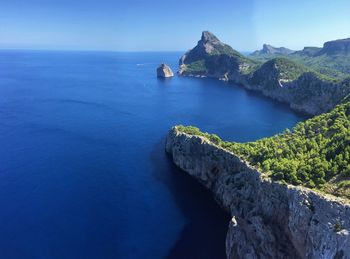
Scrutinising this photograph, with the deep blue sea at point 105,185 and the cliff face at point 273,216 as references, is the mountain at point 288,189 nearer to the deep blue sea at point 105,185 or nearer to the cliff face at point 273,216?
the cliff face at point 273,216

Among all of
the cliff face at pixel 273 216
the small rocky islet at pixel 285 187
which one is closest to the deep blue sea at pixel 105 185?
the cliff face at pixel 273 216

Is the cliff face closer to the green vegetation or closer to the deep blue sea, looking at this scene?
the green vegetation

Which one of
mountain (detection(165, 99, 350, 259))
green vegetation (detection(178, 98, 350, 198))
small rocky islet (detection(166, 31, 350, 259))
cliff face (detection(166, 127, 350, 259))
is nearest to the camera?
cliff face (detection(166, 127, 350, 259))

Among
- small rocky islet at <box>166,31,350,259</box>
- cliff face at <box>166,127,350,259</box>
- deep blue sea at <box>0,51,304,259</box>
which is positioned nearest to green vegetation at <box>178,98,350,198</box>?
small rocky islet at <box>166,31,350,259</box>

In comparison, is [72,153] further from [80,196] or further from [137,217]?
[137,217]

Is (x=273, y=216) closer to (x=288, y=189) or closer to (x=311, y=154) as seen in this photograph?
(x=288, y=189)

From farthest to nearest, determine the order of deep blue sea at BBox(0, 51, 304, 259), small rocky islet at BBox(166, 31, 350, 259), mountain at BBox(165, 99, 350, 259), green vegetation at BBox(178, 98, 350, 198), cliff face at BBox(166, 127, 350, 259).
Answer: deep blue sea at BBox(0, 51, 304, 259), green vegetation at BBox(178, 98, 350, 198), small rocky islet at BBox(166, 31, 350, 259), mountain at BBox(165, 99, 350, 259), cliff face at BBox(166, 127, 350, 259)
